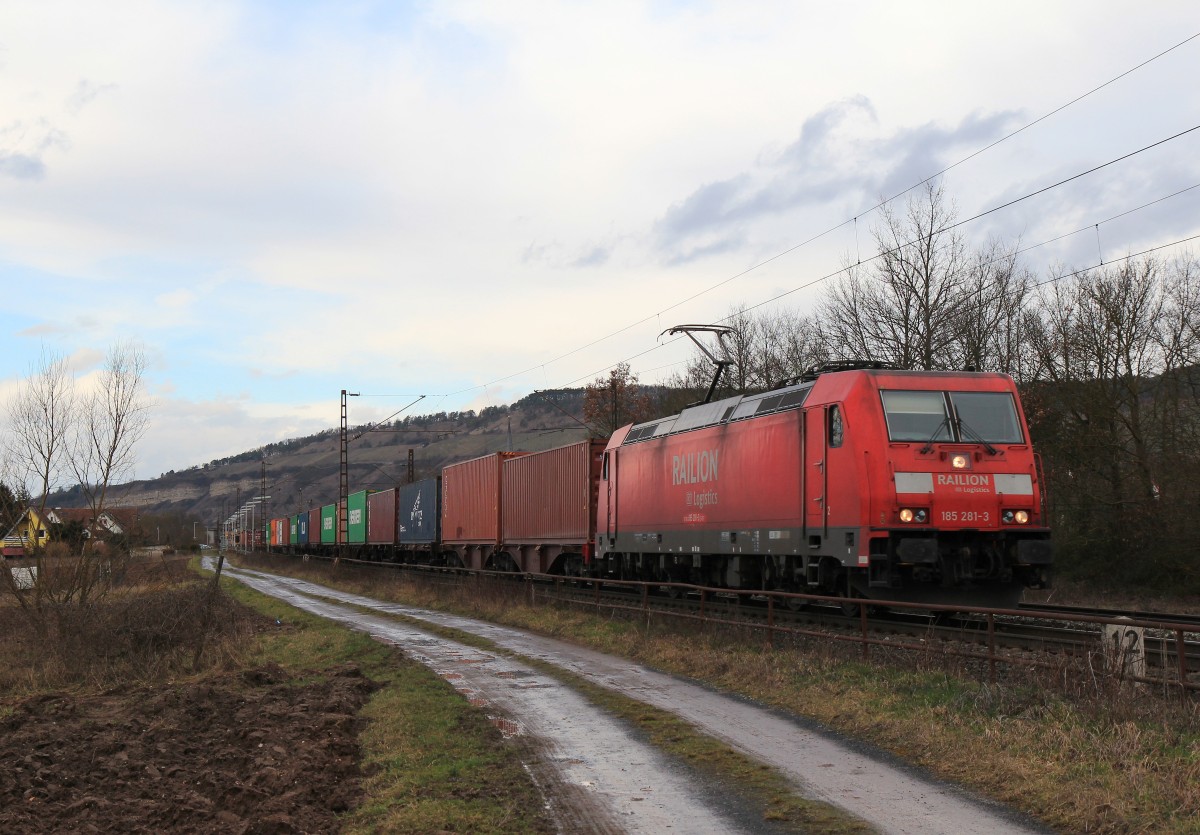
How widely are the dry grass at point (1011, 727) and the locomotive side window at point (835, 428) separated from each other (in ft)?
9.95

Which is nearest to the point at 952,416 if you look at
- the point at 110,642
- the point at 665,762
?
the point at 665,762

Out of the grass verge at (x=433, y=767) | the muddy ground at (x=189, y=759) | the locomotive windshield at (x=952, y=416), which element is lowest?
the muddy ground at (x=189, y=759)

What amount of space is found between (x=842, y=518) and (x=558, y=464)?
45.4 ft

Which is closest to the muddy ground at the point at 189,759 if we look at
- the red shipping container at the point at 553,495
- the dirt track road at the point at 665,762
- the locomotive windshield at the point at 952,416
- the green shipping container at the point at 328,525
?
the dirt track road at the point at 665,762

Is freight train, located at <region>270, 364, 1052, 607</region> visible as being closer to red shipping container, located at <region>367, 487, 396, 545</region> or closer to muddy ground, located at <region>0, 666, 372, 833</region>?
muddy ground, located at <region>0, 666, 372, 833</region>

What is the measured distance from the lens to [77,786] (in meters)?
9.55

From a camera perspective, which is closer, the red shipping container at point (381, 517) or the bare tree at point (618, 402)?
the red shipping container at point (381, 517)

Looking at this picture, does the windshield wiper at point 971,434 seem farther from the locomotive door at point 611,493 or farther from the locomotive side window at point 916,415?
the locomotive door at point 611,493

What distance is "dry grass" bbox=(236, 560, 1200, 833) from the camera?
6883 mm

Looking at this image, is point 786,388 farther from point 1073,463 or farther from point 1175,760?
point 1073,463

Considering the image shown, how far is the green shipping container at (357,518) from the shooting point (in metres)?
54.5

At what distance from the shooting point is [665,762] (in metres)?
8.85

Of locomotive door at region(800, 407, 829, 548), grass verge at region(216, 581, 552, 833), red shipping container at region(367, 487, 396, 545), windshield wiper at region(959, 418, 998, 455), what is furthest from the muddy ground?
red shipping container at region(367, 487, 396, 545)

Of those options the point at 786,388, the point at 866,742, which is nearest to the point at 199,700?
the point at 866,742
